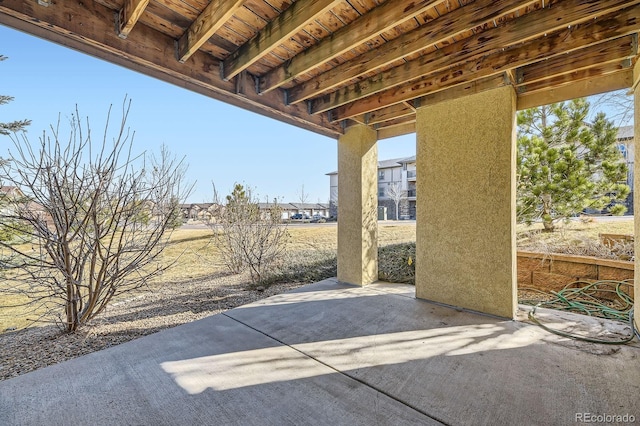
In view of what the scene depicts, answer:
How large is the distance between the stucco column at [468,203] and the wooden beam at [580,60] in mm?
209

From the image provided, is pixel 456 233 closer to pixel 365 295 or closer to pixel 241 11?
pixel 365 295

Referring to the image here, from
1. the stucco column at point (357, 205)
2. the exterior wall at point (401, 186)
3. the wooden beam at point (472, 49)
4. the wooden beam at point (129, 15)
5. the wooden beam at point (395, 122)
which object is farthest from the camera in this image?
the exterior wall at point (401, 186)

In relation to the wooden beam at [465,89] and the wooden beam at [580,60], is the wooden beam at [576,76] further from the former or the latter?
the wooden beam at [465,89]

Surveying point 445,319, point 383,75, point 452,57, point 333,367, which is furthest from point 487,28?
point 333,367

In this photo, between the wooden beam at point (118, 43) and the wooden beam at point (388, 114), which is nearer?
the wooden beam at point (118, 43)

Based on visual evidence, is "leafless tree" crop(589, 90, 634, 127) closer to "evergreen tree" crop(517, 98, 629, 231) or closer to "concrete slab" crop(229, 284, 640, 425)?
"evergreen tree" crop(517, 98, 629, 231)

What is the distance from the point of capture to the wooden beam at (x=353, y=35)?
192 centimetres

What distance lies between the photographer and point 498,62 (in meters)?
2.63

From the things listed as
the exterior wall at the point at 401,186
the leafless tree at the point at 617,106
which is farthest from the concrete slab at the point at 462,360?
the exterior wall at the point at 401,186

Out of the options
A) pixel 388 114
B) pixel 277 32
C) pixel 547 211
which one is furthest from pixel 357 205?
pixel 547 211

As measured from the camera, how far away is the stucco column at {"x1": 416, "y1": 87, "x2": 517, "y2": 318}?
2.98 m

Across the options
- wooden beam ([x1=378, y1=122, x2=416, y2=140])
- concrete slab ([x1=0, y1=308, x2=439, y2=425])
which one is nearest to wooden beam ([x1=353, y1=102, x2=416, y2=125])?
wooden beam ([x1=378, y1=122, x2=416, y2=140])

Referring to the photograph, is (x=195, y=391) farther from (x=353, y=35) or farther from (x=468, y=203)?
(x=468, y=203)

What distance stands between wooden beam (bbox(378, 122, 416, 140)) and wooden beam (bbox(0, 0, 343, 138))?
6.54 ft
